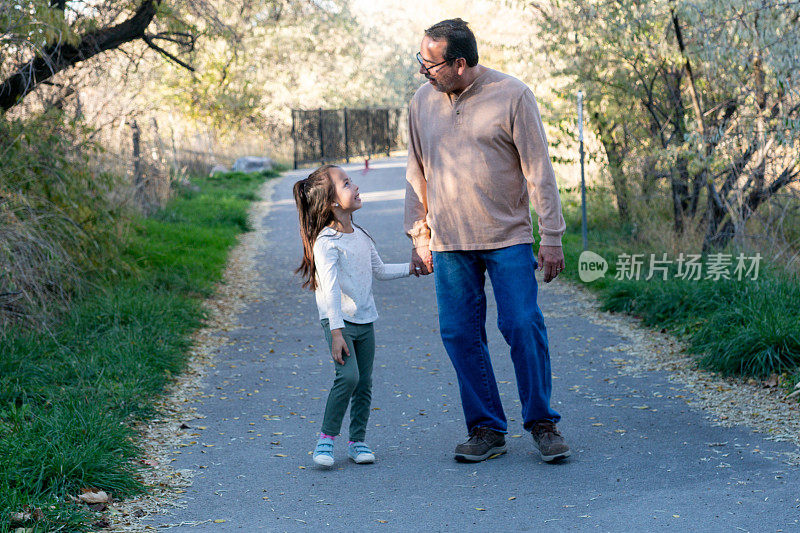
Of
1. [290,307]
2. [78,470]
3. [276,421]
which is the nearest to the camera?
[78,470]

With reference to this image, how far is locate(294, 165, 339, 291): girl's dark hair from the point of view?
14.4ft

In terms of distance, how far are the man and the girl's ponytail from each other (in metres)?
0.47

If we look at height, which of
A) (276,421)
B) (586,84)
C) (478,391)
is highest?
(586,84)

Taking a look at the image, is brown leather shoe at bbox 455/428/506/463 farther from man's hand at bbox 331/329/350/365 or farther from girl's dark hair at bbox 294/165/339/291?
girl's dark hair at bbox 294/165/339/291

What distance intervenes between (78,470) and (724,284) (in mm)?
5165

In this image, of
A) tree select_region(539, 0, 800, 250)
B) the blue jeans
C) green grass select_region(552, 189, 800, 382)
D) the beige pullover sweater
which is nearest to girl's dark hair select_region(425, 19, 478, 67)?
the beige pullover sweater

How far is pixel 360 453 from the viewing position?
4.49 meters

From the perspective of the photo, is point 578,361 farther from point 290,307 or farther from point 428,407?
point 290,307

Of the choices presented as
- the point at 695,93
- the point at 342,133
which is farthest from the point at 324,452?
the point at 342,133

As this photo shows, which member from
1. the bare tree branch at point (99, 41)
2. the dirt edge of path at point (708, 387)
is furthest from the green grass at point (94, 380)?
the dirt edge of path at point (708, 387)

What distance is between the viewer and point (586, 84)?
10828mm

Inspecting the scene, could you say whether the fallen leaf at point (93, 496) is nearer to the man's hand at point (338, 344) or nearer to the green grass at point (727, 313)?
the man's hand at point (338, 344)

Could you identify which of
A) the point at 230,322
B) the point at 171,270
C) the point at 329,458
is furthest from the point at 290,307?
the point at 329,458

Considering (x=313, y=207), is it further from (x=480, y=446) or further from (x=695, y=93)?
(x=695, y=93)
